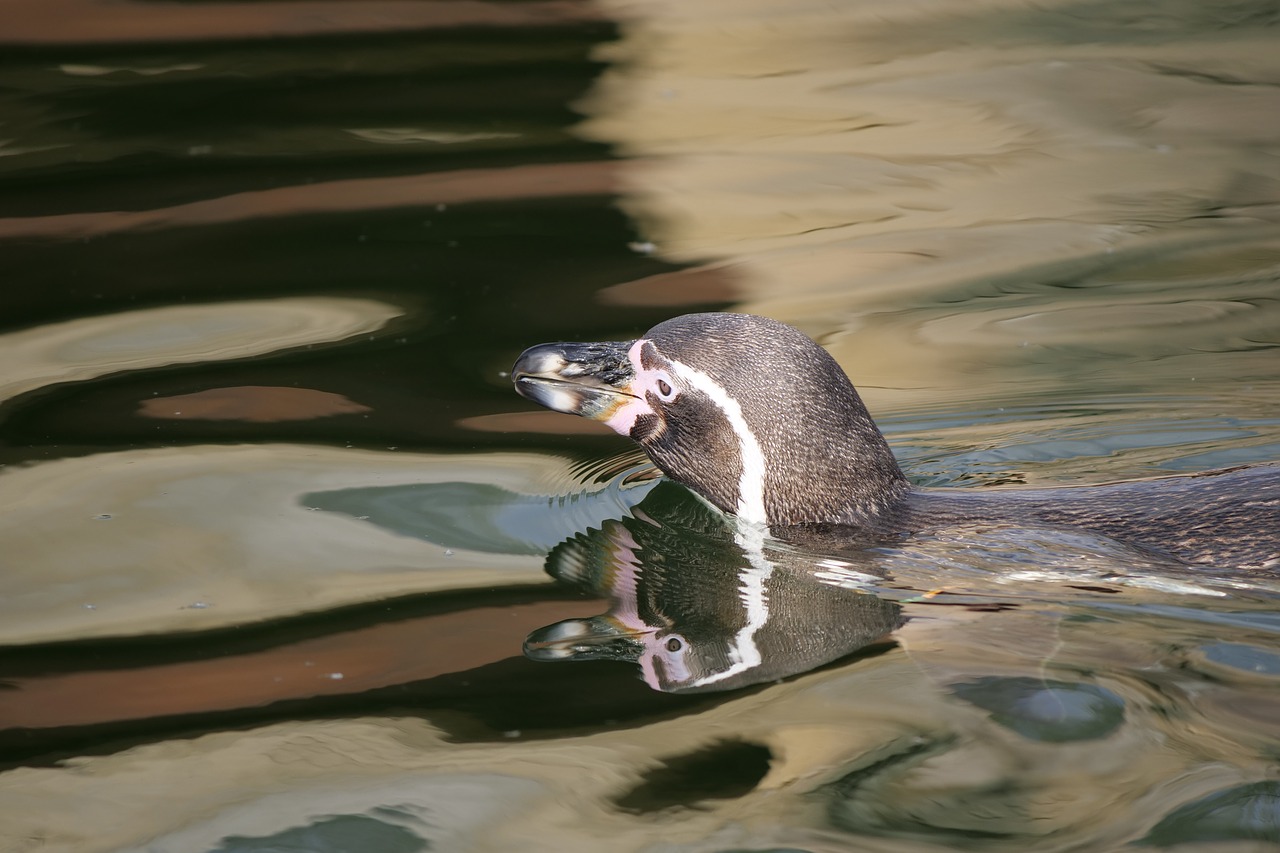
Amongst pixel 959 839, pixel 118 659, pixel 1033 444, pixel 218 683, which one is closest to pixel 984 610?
pixel 959 839

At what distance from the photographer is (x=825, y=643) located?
4.71m

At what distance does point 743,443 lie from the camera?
5.37 m

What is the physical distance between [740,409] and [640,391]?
0.39 meters

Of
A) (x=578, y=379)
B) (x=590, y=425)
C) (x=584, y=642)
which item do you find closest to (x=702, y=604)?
(x=584, y=642)

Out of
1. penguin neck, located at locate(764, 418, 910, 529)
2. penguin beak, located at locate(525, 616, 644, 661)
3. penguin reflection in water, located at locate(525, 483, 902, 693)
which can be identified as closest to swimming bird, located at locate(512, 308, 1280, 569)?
penguin neck, located at locate(764, 418, 910, 529)

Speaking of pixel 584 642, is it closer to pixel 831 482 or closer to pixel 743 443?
pixel 743 443

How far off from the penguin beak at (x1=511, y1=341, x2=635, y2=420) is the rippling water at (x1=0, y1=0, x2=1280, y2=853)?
0.48 metres

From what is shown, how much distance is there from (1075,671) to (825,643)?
0.74 metres

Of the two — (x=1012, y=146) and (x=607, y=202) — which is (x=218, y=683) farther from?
(x=1012, y=146)

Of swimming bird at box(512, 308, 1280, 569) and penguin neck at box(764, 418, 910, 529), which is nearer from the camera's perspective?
swimming bird at box(512, 308, 1280, 569)

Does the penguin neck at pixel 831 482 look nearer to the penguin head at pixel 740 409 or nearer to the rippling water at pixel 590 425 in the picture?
the penguin head at pixel 740 409

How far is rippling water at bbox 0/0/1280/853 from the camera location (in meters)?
4.02

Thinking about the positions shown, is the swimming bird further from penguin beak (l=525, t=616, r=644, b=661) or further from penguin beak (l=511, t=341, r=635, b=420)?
penguin beak (l=525, t=616, r=644, b=661)

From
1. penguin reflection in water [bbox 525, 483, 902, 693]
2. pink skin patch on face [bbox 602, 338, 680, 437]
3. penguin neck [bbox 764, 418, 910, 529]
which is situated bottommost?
penguin reflection in water [bbox 525, 483, 902, 693]
